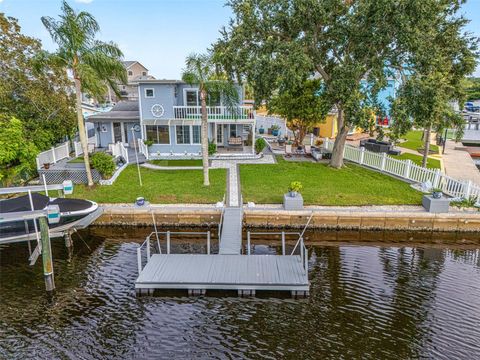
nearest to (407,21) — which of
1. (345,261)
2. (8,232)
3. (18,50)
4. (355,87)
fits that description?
(355,87)

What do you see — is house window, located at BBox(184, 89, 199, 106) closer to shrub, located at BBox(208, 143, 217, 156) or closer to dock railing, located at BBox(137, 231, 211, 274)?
shrub, located at BBox(208, 143, 217, 156)

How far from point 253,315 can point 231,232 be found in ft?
14.5

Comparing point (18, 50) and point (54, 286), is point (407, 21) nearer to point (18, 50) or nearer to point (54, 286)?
point (54, 286)

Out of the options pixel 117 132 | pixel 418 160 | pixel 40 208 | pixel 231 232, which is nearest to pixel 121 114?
pixel 117 132

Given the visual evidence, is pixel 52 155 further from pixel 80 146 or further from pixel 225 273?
pixel 225 273

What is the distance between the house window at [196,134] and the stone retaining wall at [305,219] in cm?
1004

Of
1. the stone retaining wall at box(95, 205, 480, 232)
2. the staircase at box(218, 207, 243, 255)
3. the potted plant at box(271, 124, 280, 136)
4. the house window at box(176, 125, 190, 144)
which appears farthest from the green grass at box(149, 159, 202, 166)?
the potted plant at box(271, 124, 280, 136)

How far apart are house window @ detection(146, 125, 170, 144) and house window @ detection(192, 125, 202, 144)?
6.12ft

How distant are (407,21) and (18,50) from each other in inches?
920

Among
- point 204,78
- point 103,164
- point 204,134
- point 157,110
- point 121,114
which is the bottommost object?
point 103,164

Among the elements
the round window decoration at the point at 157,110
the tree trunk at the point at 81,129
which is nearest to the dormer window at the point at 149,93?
the round window decoration at the point at 157,110

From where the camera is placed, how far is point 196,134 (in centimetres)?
2511

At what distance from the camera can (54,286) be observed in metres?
11.1

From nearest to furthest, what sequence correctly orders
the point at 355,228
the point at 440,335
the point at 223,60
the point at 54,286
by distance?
the point at 440,335, the point at 54,286, the point at 355,228, the point at 223,60
